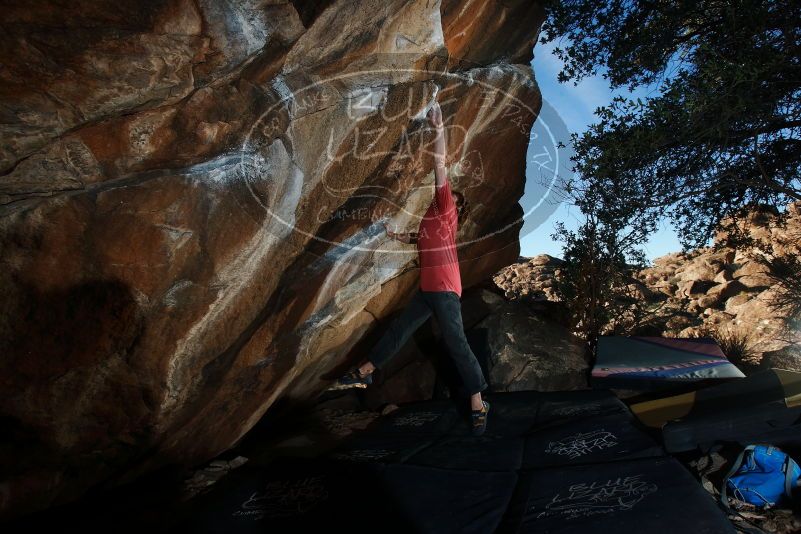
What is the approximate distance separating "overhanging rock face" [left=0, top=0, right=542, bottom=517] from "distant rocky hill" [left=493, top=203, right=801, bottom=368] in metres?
5.27

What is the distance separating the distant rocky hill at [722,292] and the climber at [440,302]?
4578 mm

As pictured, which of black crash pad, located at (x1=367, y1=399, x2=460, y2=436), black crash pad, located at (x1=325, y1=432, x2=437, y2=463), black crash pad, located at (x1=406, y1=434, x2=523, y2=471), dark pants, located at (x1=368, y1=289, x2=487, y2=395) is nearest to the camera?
black crash pad, located at (x1=406, y1=434, x2=523, y2=471)

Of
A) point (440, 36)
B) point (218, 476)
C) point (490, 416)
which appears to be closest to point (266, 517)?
point (218, 476)

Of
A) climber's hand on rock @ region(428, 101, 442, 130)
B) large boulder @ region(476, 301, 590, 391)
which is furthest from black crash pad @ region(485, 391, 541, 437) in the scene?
climber's hand on rock @ region(428, 101, 442, 130)

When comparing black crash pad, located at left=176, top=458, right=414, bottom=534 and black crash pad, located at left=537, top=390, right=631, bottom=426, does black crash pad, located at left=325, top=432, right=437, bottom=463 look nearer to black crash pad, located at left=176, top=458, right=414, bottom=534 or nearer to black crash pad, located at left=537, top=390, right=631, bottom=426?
black crash pad, located at left=176, top=458, right=414, bottom=534

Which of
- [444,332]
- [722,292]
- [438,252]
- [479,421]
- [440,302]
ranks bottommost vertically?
[479,421]

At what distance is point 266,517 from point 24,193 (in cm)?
250

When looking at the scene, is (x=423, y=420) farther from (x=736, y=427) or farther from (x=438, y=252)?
(x=736, y=427)

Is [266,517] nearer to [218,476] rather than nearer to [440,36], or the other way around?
[218,476]

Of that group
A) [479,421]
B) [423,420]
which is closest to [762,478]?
[479,421]

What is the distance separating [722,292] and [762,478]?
49.2 ft

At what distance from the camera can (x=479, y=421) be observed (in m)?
3.96

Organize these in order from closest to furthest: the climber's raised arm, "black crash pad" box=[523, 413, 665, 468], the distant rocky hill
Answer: "black crash pad" box=[523, 413, 665, 468], the climber's raised arm, the distant rocky hill

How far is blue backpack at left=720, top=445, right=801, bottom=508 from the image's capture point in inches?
97.5
